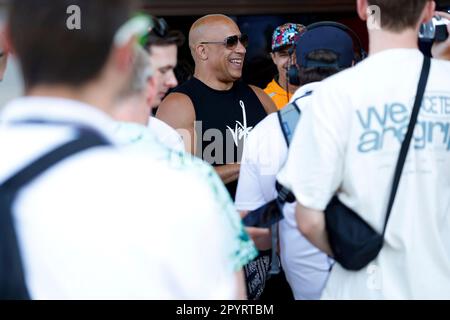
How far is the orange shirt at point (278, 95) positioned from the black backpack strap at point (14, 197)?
120 inches

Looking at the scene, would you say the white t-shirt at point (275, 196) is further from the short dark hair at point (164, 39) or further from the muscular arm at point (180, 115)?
the muscular arm at point (180, 115)

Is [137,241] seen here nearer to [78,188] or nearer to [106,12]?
[78,188]

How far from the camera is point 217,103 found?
139 inches

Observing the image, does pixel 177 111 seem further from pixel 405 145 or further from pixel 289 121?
pixel 405 145

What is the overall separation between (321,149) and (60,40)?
0.84 m

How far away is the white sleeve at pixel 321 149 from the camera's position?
173 cm

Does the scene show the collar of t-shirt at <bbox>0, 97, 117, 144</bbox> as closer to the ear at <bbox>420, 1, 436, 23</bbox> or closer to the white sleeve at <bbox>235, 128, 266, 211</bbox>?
the ear at <bbox>420, 1, 436, 23</bbox>

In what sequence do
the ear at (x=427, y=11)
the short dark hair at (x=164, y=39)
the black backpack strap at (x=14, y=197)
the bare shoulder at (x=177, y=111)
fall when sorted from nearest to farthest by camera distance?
the black backpack strap at (x=14, y=197)
the short dark hair at (x=164, y=39)
the ear at (x=427, y=11)
the bare shoulder at (x=177, y=111)

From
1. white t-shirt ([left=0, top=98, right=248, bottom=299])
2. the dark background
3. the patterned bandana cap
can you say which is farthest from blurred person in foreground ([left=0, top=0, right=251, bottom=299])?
the dark background

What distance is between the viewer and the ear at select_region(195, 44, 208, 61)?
12.2 feet

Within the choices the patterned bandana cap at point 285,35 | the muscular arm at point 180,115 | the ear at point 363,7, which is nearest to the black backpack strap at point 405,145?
the ear at point 363,7

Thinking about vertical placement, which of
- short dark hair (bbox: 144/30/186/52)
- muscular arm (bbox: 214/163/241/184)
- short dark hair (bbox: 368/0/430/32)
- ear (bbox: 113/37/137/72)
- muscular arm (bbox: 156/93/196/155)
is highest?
short dark hair (bbox: 368/0/430/32)

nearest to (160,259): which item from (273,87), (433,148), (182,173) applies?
(182,173)

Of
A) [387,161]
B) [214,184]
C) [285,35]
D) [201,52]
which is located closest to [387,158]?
[387,161]
